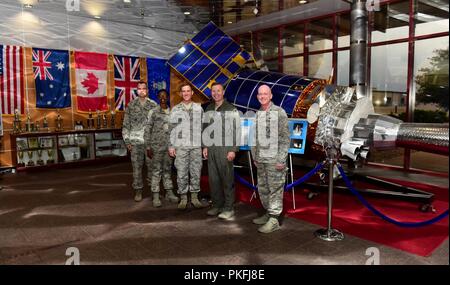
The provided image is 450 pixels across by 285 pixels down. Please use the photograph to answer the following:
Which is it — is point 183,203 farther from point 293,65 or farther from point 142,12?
point 293,65

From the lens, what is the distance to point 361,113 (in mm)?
3725

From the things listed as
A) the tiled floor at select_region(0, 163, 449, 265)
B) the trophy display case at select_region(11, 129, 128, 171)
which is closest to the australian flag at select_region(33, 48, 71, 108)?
the trophy display case at select_region(11, 129, 128, 171)

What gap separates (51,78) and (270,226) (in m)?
5.80

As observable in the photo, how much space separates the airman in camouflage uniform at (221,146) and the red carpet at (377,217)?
655mm

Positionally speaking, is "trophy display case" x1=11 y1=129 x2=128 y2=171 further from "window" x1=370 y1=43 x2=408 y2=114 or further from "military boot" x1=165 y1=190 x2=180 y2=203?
"window" x1=370 y1=43 x2=408 y2=114

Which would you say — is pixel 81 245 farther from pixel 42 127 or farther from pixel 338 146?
pixel 42 127

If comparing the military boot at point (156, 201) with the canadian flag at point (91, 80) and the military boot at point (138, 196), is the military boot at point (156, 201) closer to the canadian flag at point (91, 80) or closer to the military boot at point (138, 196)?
the military boot at point (138, 196)

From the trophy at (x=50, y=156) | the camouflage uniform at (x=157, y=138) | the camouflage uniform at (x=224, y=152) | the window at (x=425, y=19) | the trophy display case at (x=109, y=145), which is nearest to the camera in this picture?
the camouflage uniform at (x=224, y=152)

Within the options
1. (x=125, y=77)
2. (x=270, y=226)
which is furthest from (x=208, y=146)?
(x=125, y=77)

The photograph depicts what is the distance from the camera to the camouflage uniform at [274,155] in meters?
3.23

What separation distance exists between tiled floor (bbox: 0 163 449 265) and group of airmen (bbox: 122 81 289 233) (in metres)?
0.23

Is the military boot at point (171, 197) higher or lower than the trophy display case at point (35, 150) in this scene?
lower

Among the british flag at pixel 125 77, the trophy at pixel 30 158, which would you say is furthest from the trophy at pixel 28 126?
the british flag at pixel 125 77

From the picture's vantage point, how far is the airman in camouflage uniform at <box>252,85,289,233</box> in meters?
3.23
